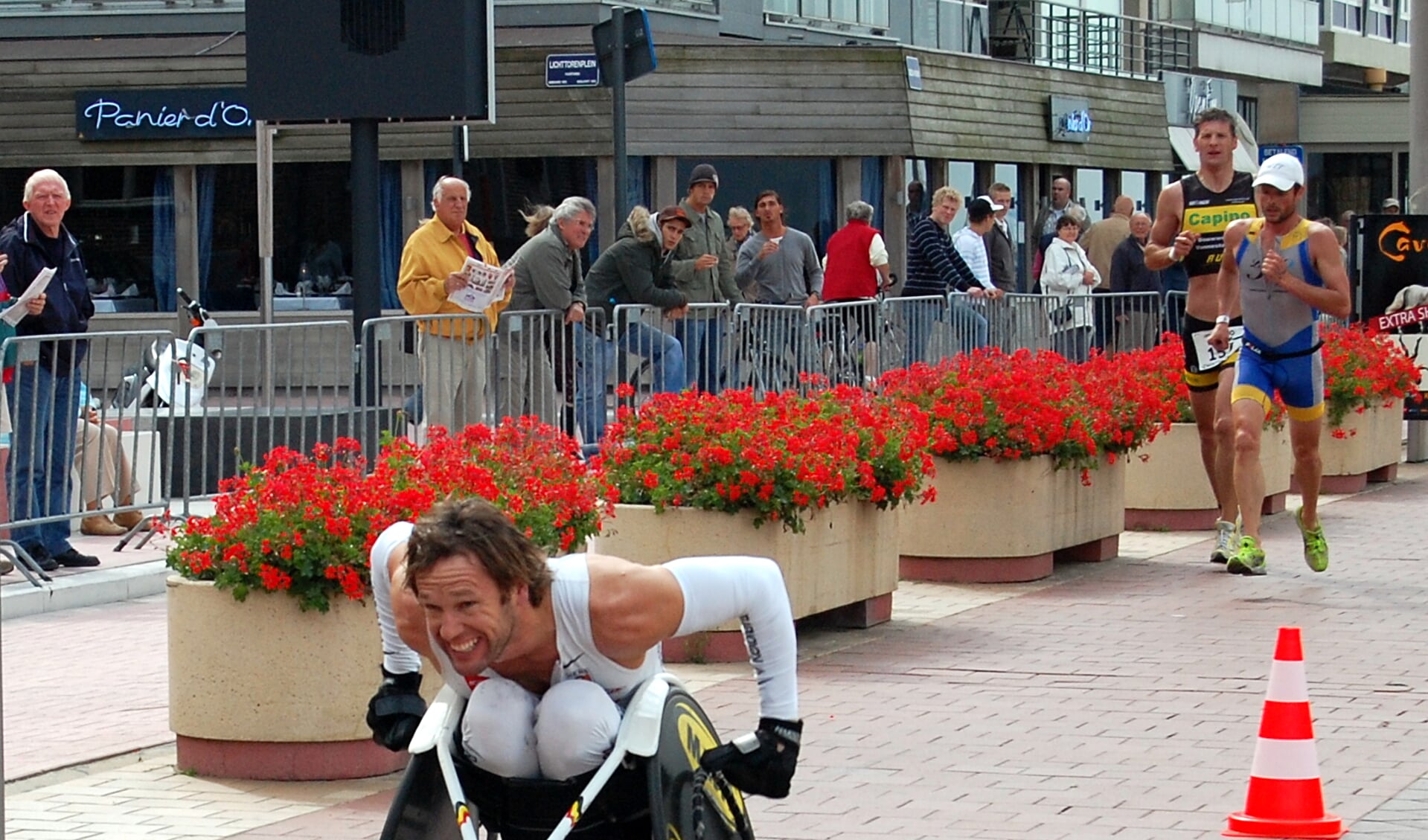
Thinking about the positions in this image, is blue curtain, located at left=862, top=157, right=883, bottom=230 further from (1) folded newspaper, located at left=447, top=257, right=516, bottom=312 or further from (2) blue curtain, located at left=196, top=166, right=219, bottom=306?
(1) folded newspaper, located at left=447, top=257, right=516, bottom=312

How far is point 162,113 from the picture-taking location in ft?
94.0

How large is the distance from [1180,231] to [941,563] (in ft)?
7.28

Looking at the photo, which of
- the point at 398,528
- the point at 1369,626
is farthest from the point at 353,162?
the point at 398,528

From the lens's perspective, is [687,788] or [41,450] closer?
[687,788]

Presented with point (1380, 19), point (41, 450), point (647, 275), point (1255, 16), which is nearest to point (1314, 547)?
point (647, 275)

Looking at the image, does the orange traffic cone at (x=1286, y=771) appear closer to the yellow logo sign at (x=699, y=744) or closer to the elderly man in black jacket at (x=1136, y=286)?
the yellow logo sign at (x=699, y=744)

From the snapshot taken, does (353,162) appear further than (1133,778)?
Yes

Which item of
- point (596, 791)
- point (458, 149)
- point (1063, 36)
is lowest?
point (596, 791)

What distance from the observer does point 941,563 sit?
11531 mm

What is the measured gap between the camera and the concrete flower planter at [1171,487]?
45.0 feet

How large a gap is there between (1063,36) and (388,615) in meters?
33.0

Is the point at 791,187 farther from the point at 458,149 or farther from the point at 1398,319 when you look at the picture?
the point at 1398,319

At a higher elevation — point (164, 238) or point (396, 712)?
point (164, 238)

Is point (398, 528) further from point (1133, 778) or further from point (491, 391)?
point (491, 391)
